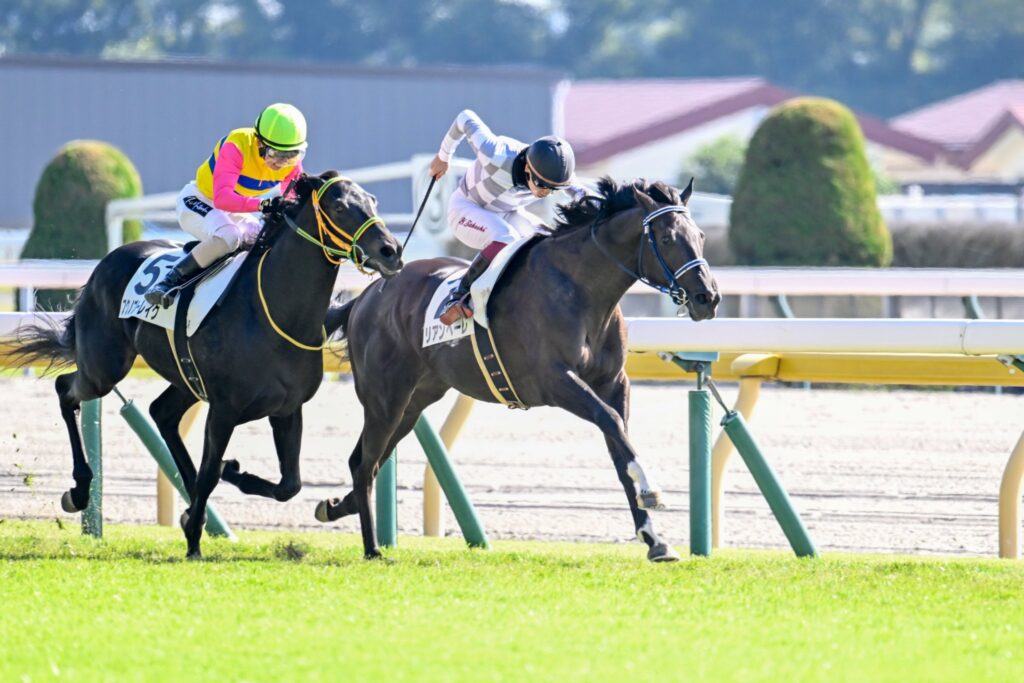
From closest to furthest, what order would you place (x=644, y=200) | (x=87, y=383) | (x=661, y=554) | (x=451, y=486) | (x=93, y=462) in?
(x=661, y=554), (x=644, y=200), (x=451, y=486), (x=87, y=383), (x=93, y=462)

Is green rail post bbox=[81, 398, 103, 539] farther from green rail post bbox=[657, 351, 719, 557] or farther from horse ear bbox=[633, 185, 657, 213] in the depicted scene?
horse ear bbox=[633, 185, 657, 213]

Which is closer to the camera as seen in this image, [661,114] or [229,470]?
[229,470]

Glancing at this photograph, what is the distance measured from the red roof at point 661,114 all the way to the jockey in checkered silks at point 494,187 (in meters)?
36.9

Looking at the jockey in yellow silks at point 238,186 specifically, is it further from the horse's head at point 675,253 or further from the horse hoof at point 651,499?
the horse hoof at point 651,499

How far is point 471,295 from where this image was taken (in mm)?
6750

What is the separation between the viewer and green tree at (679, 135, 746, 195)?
38.5m

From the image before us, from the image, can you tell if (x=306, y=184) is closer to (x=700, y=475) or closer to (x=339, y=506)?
(x=339, y=506)

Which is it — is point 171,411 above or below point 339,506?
above

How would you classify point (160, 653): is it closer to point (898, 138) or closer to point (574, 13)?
point (898, 138)

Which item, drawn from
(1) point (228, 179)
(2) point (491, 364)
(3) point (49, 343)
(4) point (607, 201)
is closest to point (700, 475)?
(2) point (491, 364)

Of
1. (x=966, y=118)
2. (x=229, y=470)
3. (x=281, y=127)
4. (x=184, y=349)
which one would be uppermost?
(x=281, y=127)

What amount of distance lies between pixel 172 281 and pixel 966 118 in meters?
40.7

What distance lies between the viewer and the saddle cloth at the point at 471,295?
6727mm

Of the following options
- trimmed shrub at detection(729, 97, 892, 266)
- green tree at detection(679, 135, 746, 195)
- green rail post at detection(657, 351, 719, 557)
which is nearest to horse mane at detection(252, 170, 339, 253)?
green rail post at detection(657, 351, 719, 557)
